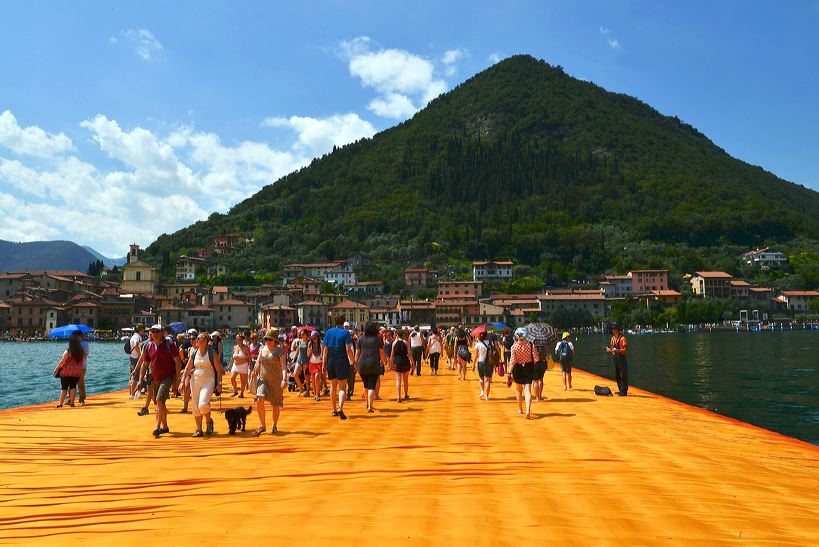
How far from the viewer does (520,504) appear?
16.1ft

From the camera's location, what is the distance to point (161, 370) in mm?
8812

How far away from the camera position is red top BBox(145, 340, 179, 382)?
880cm

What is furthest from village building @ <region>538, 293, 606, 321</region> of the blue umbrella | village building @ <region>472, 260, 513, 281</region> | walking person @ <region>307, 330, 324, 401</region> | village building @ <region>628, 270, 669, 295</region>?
the blue umbrella

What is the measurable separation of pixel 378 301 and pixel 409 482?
110 m

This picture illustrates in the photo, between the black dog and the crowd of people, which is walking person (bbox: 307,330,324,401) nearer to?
the crowd of people

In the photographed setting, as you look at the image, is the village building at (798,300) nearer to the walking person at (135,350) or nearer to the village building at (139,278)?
the walking person at (135,350)

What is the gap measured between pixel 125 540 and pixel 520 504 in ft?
10.1

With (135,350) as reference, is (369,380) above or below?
below

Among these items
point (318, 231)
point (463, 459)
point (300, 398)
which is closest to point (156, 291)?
point (318, 231)

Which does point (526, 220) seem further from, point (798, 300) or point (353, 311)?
point (353, 311)

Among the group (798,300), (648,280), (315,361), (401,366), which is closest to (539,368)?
(401,366)

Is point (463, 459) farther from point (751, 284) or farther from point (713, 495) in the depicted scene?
point (751, 284)

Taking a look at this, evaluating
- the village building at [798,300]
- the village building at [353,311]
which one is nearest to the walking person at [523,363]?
the village building at [353,311]

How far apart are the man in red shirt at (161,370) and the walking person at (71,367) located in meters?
4.48
